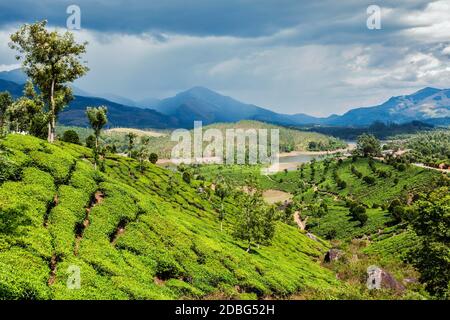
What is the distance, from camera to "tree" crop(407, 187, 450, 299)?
Result: 49.8 meters

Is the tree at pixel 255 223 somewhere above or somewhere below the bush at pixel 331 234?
above

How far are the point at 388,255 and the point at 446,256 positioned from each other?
6628 cm

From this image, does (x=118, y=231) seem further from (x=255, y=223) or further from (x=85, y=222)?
(x=255, y=223)

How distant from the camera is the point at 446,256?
48.5 metres

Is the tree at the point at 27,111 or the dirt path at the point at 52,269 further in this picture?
the tree at the point at 27,111

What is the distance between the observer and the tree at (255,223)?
8144cm

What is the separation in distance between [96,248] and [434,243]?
43376mm

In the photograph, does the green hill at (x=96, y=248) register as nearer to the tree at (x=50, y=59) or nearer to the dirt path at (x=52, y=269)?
the dirt path at (x=52, y=269)

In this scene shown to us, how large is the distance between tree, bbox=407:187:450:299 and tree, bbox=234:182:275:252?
1280 inches

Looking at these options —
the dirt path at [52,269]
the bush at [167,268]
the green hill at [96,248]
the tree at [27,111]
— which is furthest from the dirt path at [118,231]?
the tree at [27,111]

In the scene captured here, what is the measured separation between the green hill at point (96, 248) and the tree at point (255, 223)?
1573 centimetres

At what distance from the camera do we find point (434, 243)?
5106cm

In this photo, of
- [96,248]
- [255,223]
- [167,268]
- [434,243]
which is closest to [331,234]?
[255,223]

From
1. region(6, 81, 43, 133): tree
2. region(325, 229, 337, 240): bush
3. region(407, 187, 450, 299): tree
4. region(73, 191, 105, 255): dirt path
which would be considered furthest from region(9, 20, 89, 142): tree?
region(325, 229, 337, 240): bush
